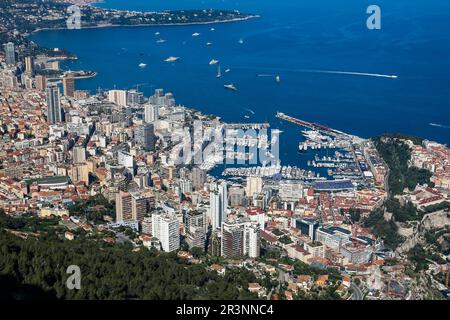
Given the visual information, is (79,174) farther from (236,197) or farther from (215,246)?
(215,246)

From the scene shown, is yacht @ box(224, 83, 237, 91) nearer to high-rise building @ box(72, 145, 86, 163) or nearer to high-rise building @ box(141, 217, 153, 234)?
high-rise building @ box(72, 145, 86, 163)

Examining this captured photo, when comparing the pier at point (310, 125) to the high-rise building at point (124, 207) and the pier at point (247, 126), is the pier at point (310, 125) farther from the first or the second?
the high-rise building at point (124, 207)

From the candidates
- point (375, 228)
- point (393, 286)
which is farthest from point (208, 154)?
point (393, 286)

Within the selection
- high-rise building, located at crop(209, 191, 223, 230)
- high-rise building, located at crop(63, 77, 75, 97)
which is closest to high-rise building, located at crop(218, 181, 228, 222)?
high-rise building, located at crop(209, 191, 223, 230)

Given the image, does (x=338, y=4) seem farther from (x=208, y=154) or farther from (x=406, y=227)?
(x=406, y=227)

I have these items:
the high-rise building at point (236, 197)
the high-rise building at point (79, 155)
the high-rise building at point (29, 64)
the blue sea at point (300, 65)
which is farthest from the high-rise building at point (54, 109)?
the high-rise building at point (236, 197)
